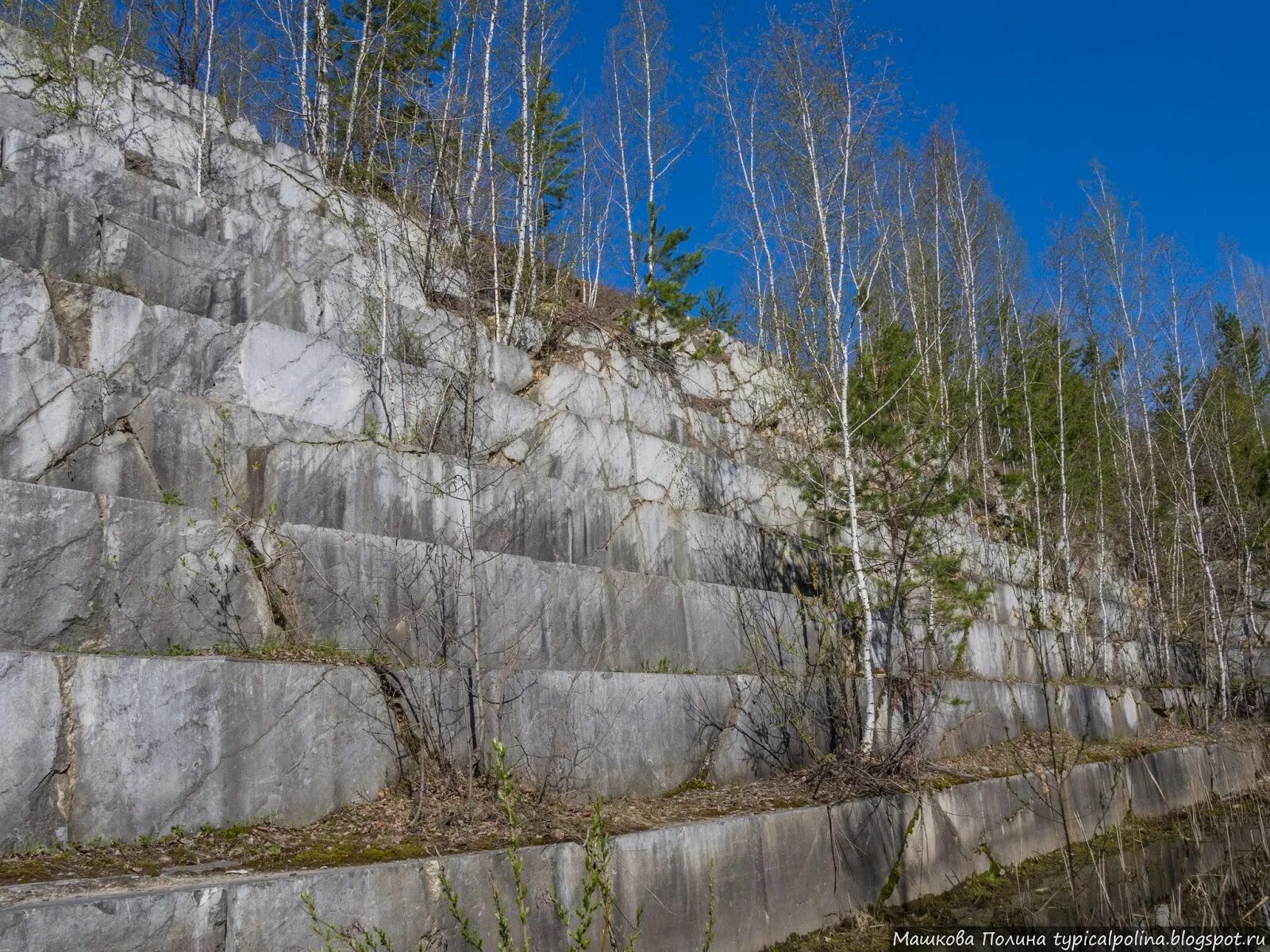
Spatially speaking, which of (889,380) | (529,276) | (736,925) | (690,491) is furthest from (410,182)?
(736,925)

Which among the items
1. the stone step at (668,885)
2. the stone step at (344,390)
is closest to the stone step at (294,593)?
the stone step at (668,885)

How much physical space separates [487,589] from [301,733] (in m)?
1.87

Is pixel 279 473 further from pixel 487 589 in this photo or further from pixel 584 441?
pixel 584 441

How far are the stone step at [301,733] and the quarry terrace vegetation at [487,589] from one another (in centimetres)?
2

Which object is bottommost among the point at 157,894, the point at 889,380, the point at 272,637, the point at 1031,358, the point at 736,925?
the point at 736,925

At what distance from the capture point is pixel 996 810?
295 inches

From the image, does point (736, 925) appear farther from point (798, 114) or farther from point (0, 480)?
point (798, 114)

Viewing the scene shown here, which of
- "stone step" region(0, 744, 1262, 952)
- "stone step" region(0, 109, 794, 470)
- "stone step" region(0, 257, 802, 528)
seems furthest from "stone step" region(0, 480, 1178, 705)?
"stone step" region(0, 109, 794, 470)

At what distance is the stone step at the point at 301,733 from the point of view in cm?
372

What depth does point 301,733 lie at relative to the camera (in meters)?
4.45

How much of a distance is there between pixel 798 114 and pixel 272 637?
21.3ft

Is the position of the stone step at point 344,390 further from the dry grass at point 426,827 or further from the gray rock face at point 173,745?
the dry grass at point 426,827

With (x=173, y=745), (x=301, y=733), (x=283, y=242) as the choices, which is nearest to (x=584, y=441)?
(x=283, y=242)

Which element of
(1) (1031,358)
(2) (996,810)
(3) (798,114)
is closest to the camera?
(2) (996,810)
